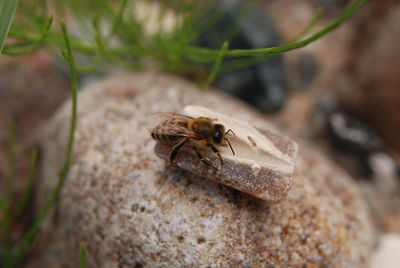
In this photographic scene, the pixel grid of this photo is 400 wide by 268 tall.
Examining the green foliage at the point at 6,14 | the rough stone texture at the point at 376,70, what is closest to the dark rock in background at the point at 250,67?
the rough stone texture at the point at 376,70

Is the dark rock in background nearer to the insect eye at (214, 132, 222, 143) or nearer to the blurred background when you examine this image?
the blurred background

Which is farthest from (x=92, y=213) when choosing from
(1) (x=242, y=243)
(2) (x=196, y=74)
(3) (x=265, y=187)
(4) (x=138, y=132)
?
(2) (x=196, y=74)

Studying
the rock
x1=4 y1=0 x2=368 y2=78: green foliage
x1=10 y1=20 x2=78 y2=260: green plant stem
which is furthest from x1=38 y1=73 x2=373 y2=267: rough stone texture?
x1=4 y1=0 x2=368 y2=78: green foliage

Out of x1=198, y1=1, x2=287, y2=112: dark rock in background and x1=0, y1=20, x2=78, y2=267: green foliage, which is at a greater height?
x1=198, y1=1, x2=287, y2=112: dark rock in background

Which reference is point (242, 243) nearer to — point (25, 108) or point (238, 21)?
point (238, 21)

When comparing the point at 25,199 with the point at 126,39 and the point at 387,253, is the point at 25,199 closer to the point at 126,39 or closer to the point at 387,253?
the point at 126,39

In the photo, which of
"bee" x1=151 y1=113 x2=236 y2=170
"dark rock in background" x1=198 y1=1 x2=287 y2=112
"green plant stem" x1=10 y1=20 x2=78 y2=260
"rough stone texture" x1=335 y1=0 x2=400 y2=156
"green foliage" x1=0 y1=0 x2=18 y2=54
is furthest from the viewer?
"dark rock in background" x1=198 y1=1 x2=287 y2=112
